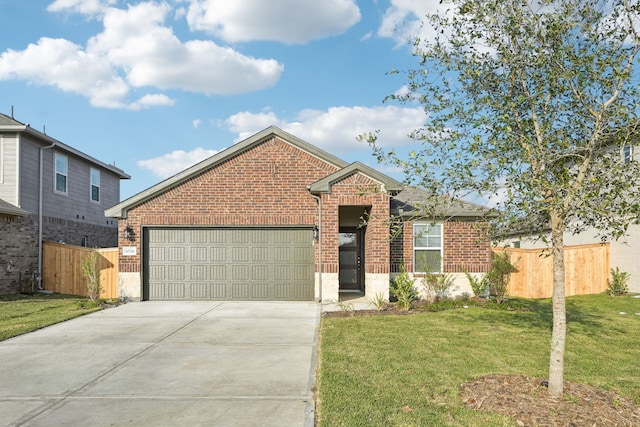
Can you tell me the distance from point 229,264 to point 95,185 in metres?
11.4

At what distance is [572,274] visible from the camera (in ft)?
57.7

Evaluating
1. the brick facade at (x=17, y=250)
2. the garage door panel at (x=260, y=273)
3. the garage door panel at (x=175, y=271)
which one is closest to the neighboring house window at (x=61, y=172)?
the brick facade at (x=17, y=250)

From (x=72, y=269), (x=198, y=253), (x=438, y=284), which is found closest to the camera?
(x=438, y=284)

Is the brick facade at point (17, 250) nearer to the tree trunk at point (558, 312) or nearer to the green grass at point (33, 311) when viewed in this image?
the green grass at point (33, 311)

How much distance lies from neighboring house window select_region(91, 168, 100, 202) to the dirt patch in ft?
68.5

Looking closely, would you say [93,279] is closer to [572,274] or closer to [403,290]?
[403,290]

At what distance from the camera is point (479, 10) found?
610 centimetres

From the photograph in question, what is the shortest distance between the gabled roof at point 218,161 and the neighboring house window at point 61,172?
19.3 feet

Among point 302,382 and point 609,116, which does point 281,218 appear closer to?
point 302,382

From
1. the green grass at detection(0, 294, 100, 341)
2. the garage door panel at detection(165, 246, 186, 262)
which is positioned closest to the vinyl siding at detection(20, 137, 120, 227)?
the green grass at detection(0, 294, 100, 341)

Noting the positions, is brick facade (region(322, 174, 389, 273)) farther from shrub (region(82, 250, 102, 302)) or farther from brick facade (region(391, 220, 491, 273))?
shrub (region(82, 250, 102, 302))

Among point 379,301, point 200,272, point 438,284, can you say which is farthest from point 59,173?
point 438,284

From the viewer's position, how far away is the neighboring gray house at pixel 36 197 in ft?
54.0

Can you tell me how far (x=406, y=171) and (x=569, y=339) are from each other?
19.3 ft
